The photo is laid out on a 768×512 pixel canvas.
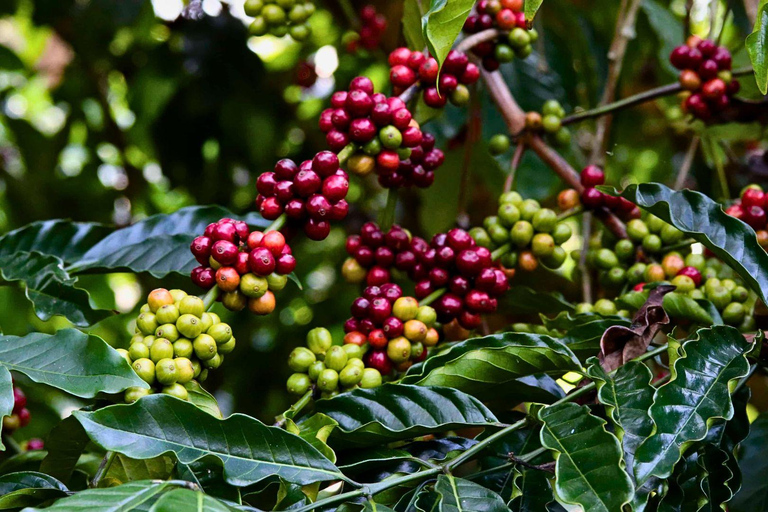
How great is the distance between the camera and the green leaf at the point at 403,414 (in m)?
0.82

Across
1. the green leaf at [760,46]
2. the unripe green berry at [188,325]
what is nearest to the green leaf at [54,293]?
the unripe green berry at [188,325]

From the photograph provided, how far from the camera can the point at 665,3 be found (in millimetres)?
2248

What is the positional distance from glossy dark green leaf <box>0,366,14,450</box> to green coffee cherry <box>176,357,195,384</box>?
0.54 feet

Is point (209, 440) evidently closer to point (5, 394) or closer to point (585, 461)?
point (5, 394)

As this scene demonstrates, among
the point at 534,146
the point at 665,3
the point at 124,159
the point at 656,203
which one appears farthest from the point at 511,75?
the point at 124,159

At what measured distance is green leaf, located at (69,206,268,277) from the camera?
1104 millimetres

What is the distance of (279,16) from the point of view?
131cm

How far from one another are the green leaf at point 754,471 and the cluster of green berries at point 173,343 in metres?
A: 0.71

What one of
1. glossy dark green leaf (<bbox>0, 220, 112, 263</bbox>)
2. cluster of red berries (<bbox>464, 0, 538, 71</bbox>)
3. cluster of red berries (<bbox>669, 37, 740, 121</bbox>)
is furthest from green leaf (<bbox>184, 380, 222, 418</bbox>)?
cluster of red berries (<bbox>669, 37, 740, 121</bbox>)

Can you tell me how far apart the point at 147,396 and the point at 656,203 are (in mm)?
620

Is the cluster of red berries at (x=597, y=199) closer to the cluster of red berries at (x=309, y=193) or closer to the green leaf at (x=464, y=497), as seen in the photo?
the cluster of red berries at (x=309, y=193)

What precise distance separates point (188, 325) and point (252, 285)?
0.09 meters

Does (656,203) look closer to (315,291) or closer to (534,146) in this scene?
(534,146)

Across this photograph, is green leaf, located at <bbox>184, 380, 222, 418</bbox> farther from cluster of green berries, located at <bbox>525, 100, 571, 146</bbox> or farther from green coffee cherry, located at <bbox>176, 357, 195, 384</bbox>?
cluster of green berries, located at <bbox>525, 100, 571, 146</bbox>
